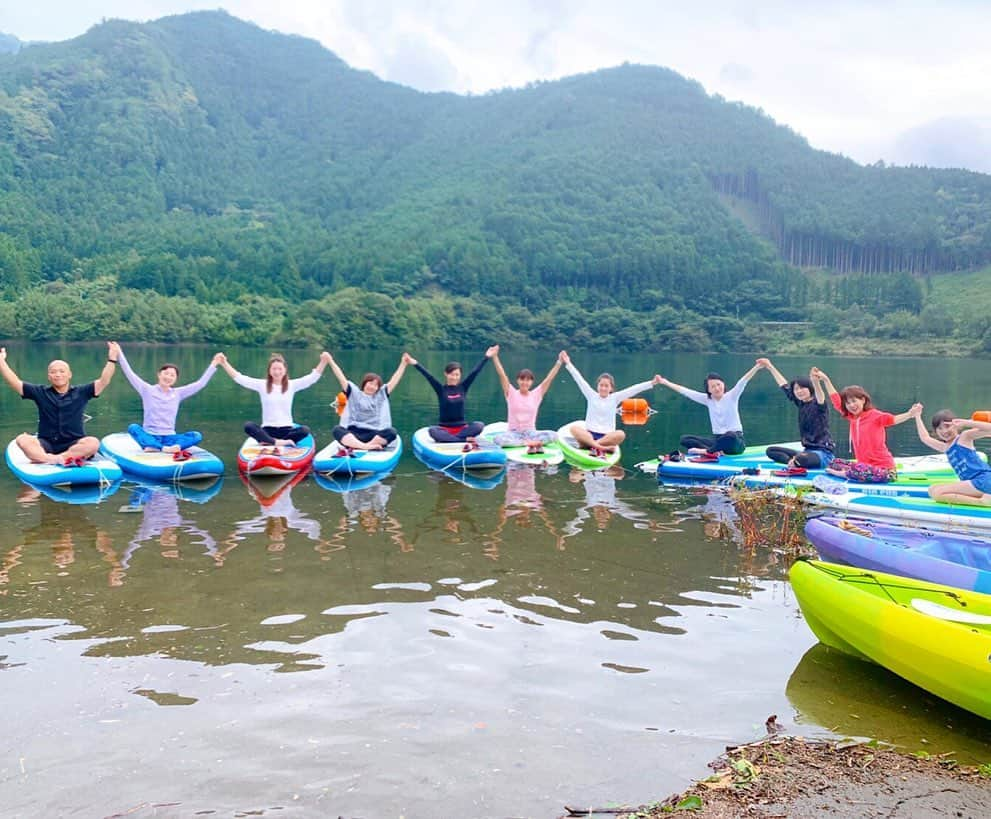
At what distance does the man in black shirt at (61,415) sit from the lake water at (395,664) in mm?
1398

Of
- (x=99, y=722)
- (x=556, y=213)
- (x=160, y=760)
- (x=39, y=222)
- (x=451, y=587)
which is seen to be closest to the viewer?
(x=160, y=760)

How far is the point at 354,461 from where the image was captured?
14.4 m

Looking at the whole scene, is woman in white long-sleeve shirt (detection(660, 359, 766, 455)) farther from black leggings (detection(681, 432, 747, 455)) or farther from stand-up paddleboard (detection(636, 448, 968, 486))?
stand-up paddleboard (detection(636, 448, 968, 486))

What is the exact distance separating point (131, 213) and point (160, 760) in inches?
5335

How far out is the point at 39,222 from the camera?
108 m

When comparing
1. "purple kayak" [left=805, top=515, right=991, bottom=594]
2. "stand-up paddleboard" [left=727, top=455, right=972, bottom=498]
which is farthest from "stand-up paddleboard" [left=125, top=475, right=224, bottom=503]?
"purple kayak" [left=805, top=515, right=991, bottom=594]

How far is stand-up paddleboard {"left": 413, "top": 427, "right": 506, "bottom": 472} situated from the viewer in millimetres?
15195

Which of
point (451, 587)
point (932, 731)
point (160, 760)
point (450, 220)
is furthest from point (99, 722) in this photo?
point (450, 220)

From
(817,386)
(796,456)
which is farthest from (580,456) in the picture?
(817,386)

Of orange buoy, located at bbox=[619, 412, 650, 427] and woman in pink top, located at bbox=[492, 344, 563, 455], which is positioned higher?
woman in pink top, located at bbox=[492, 344, 563, 455]

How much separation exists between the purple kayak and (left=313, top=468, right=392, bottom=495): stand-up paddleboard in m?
7.45

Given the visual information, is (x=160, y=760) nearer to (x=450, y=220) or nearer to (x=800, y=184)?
(x=450, y=220)

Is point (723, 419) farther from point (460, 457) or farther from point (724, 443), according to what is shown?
point (460, 457)

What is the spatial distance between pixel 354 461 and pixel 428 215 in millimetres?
124715
